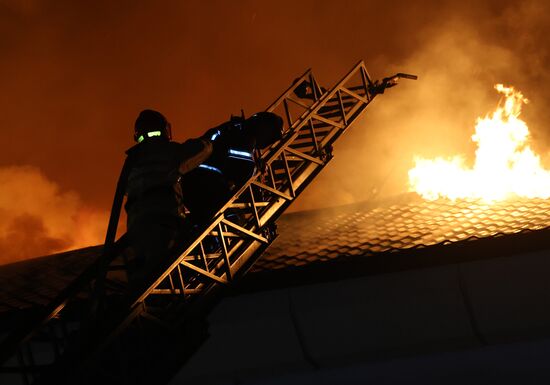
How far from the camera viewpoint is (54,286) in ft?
26.8

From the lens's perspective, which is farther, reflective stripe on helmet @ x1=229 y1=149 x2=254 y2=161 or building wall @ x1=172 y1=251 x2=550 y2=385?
building wall @ x1=172 y1=251 x2=550 y2=385

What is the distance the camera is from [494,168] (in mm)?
9742

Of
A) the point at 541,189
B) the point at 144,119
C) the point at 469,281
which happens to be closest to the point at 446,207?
the point at 541,189

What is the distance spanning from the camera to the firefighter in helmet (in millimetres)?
4891

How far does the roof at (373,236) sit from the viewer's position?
21.8 feet

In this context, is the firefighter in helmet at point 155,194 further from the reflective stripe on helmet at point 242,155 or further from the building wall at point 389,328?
the building wall at point 389,328

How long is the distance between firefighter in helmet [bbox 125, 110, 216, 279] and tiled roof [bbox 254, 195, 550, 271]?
7.27ft

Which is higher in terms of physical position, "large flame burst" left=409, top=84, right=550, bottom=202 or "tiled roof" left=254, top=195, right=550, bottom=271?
"large flame burst" left=409, top=84, right=550, bottom=202

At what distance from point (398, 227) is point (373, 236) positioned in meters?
0.56

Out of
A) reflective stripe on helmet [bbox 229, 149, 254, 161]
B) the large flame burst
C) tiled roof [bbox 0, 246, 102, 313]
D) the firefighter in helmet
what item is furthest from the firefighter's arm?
the large flame burst

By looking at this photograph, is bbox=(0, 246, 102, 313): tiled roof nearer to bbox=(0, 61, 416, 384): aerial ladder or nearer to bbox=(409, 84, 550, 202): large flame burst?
bbox=(0, 61, 416, 384): aerial ladder

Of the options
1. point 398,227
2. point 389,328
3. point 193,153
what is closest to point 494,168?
point 398,227

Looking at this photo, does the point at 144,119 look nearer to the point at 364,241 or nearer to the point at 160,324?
the point at 160,324

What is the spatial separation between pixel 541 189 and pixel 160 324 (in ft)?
23.8
